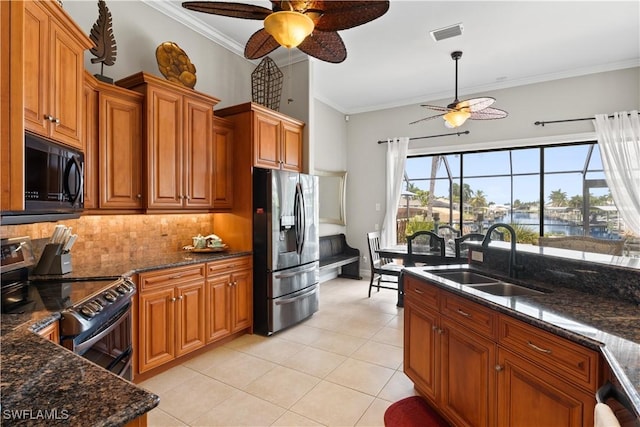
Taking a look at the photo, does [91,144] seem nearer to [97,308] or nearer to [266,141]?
[97,308]

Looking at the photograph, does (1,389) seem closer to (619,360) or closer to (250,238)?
(619,360)

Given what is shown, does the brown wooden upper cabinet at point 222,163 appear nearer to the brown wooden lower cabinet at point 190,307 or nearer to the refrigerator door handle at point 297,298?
the brown wooden lower cabinet at point 190,307

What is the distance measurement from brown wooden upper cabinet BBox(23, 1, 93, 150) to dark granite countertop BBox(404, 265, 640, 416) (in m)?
2.41

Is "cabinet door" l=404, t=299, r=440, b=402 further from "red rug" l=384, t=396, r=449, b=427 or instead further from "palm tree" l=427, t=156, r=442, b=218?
"palm tree" l=427, t=156, r=442, b=218

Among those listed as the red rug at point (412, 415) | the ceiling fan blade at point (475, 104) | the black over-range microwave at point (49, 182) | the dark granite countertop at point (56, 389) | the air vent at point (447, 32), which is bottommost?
the red rug at point (412, 415)

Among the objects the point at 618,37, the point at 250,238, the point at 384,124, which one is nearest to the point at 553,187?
the point at 618,37

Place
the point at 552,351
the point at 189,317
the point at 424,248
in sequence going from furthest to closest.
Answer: the point at 424,248 < the point at 189,317 < the point at 552,351

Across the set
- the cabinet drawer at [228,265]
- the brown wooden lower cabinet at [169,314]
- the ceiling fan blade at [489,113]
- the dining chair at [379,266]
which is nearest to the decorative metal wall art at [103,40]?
the brown wooden lower cabinet at [169,314]

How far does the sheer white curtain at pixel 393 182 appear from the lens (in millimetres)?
Answer: 5867

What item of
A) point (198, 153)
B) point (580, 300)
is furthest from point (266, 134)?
point (580, 300)

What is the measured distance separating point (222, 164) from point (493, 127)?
4.28m

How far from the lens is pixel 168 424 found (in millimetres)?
2029

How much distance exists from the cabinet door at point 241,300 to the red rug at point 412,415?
5.67ft

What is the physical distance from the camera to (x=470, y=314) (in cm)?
175
